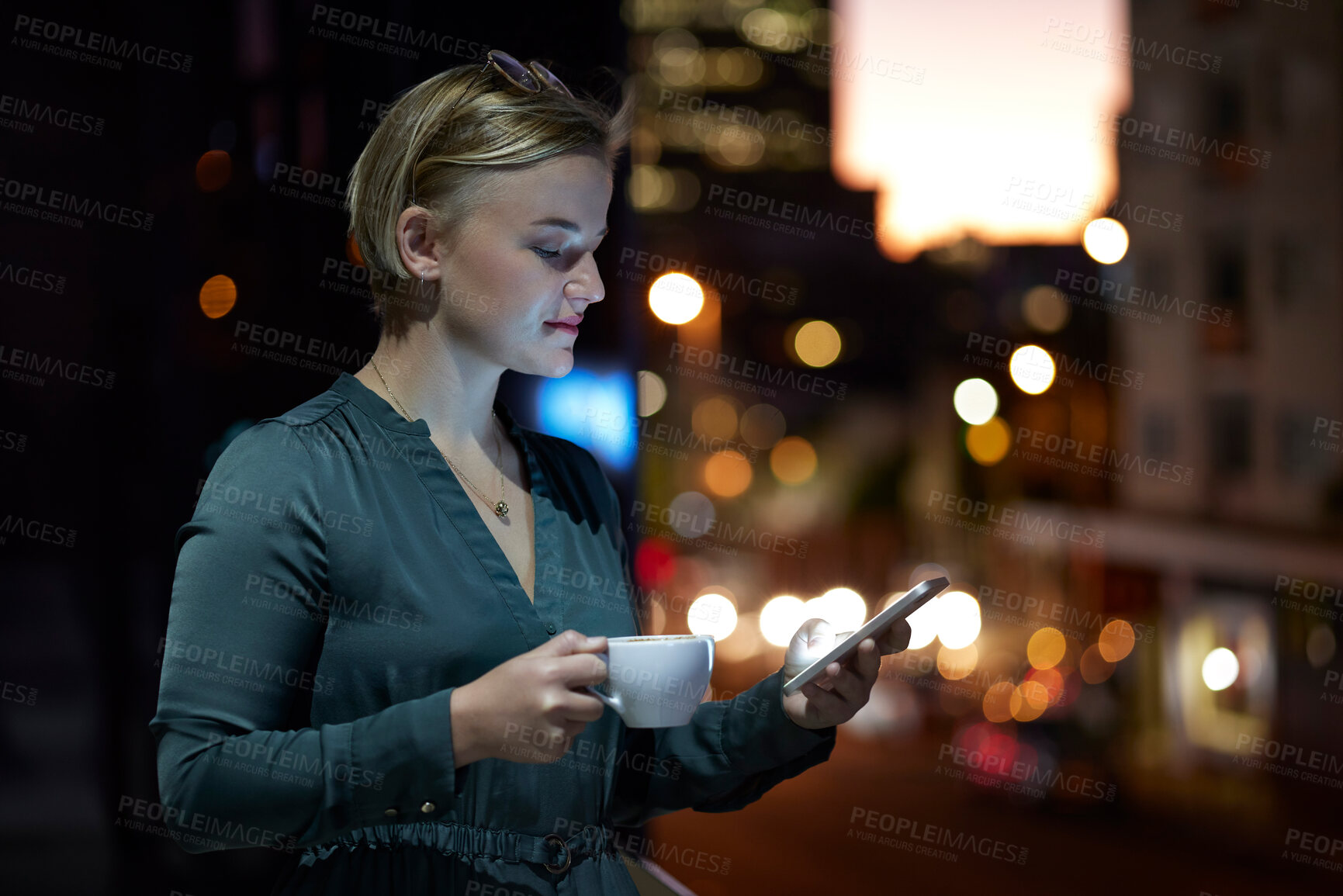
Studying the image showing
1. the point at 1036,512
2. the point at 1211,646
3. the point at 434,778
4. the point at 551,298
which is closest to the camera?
the point at 434,778

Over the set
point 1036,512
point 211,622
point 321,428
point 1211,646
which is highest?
point 1036,512

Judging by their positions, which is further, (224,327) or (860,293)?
(860,293)

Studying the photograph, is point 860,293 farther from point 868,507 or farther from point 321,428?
point 321,428

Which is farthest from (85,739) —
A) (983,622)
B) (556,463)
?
(983,622)

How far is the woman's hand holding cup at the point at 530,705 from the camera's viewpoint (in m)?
1.45

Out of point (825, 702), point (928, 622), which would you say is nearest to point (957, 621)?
point (928, 622)

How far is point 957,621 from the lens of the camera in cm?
3153

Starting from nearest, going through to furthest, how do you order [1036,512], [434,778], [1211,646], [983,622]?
[434,778] < [1211,646] < [1036,512] < [983,622]

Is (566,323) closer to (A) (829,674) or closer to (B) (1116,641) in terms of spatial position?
(A) (829,674)

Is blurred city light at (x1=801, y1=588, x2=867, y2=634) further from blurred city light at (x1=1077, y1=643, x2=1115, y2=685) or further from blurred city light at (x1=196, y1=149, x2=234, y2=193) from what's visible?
blurred city light at (x1=196, y1=149, x2=234, y2=193)

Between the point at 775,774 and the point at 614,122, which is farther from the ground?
the point at 614,122

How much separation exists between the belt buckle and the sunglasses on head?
1058 mm

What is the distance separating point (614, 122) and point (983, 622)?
109 ft

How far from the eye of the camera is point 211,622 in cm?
154
